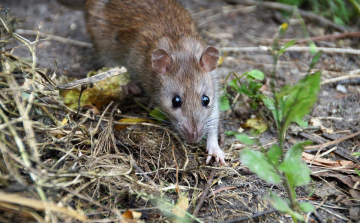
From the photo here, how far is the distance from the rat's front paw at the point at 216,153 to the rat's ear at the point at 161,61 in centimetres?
113

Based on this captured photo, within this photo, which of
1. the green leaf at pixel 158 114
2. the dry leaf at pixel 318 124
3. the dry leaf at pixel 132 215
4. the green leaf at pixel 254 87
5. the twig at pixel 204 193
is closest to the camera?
the dry leaf at pixel 132 215

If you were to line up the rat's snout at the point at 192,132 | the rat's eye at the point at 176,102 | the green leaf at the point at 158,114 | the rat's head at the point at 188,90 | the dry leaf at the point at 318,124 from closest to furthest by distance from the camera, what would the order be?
the rat's snout at the point at 192,132 → the rat's head at the point at 188,90 → the rat's eye at the point at 176,102 → the dry leaf at the point at 318,124 → the green leaf at the point at 158,114

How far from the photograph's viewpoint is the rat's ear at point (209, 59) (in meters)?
4.46

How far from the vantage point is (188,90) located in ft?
14.0

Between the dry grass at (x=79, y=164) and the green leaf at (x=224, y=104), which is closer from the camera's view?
the dry grass at (x=79, y=164)

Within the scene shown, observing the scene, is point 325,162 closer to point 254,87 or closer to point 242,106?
point 254,87

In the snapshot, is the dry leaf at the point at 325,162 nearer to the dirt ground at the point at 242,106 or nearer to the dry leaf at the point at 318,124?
the dirt ground at the point at 242,106

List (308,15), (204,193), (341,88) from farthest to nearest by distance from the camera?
(308,15) → (341,88) → (204,193)

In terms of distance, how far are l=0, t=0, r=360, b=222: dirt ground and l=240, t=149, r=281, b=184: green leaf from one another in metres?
0.75

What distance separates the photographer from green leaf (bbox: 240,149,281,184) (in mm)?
2635

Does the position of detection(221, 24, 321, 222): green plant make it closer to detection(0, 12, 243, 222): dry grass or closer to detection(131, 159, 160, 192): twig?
detection(0, 12, 243, 222): dry grass

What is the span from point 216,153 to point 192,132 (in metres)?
0.35

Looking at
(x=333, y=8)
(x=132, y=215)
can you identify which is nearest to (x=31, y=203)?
(x=132, y=215)

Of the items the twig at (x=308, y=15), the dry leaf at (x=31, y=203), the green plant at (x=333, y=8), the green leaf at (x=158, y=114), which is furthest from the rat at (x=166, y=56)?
the green plant at (x=333, y=8)
